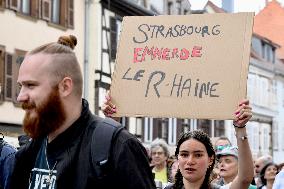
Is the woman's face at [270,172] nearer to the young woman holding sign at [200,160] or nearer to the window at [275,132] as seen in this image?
the young woman holding sign at [200,160]

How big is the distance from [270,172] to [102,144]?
723 centimetres

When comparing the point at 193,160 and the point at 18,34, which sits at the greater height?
the point at 18,34

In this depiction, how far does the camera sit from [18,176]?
329cm

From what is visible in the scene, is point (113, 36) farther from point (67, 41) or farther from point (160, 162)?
point (67, 41)

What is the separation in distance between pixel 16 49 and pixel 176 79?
1751cm

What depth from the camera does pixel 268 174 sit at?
9906mm

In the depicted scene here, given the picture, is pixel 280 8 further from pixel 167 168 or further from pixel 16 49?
pixel 167 168

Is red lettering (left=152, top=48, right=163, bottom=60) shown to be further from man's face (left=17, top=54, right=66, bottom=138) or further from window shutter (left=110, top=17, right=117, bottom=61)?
window shutter (left=110, top=17, right=117, bottom=61)

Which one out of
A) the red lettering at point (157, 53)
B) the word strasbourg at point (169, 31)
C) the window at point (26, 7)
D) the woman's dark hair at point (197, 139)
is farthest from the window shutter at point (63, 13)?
the red lettering at point (157, 53)

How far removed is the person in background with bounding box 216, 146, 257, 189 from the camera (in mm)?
6148

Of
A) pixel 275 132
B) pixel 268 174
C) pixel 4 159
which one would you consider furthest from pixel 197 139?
pixel 275 132

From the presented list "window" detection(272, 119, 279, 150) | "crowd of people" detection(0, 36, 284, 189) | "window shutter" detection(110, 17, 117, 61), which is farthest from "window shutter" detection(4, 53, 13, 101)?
"window" detection(272, 119, 279, 150)

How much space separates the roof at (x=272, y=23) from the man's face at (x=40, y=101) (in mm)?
53129

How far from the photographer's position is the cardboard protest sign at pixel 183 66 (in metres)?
4.39
